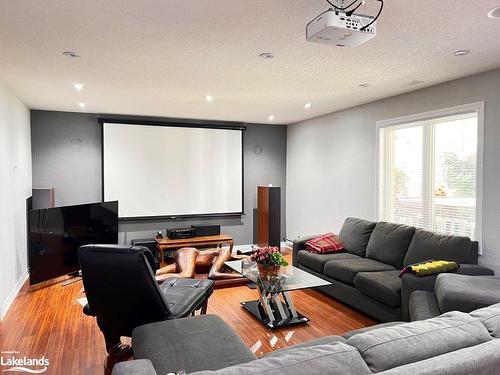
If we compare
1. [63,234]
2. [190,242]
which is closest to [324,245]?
[190,242]

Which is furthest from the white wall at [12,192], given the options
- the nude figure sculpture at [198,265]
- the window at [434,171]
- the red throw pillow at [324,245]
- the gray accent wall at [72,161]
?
the window at [434,171]

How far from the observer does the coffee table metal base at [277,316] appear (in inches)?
145

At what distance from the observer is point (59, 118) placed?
611 centimetres

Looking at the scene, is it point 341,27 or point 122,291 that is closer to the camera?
point 341,27

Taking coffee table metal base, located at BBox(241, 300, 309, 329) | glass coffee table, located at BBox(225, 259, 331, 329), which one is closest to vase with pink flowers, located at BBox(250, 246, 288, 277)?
glass coffee table, located at BBox(225, 259, 331, 329)

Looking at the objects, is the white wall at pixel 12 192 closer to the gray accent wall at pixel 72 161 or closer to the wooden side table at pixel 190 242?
the gray accent wall at pixel 72 161

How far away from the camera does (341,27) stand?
199 cm

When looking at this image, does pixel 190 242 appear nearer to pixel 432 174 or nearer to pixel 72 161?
pixel 72 161

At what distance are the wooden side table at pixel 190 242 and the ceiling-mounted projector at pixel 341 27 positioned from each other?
4748 millimetres

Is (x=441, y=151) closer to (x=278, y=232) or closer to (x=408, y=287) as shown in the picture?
(x=408, y=287)

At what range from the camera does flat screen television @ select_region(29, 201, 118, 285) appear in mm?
4590

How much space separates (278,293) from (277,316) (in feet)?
1.30

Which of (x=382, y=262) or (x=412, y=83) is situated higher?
(x=412, y=83)

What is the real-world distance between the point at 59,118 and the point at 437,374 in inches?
248
